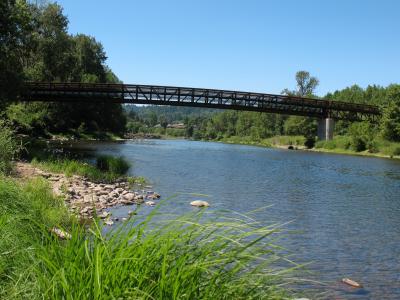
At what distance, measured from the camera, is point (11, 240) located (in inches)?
212

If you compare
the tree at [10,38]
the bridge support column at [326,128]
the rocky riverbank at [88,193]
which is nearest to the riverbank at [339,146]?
the bridge support column at [326,128]

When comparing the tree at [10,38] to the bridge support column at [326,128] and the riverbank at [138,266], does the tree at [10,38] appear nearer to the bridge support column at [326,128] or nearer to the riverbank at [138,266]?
the riverbank at [138,266]

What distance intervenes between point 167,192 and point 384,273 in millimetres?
12628

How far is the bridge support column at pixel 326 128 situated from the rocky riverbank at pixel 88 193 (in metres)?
69.5

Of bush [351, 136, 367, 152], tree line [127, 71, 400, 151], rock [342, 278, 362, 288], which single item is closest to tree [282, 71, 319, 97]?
tree line [127, 71, 400, 151]

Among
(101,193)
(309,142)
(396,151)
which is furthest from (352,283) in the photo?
(309,142)

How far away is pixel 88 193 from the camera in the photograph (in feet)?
58.5

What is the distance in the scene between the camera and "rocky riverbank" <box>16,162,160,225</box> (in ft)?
52.3

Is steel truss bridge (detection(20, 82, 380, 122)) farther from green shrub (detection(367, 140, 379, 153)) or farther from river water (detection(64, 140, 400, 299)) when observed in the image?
river water (detection(64, 140, 400, 299))

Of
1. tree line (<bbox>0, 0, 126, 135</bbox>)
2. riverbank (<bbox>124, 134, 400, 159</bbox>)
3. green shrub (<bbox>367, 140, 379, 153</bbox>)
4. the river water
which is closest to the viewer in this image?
the river water

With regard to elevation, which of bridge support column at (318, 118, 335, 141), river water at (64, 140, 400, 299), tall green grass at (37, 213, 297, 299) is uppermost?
bridge support column at (318, 118, 335, 141)

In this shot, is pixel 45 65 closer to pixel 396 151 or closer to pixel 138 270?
pixel 396 151

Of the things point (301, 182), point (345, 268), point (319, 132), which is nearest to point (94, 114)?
point (319, 132)

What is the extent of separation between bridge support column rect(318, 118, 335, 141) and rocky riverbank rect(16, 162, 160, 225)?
6947cm
